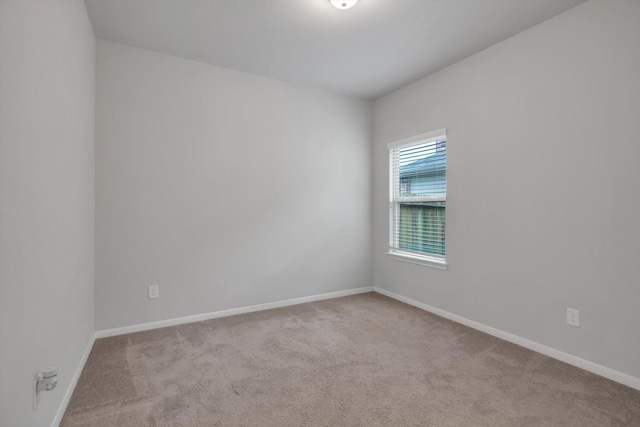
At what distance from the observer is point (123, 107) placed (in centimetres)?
301

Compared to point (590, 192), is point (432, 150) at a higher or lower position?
higher

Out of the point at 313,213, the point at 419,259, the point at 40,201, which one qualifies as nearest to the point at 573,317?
the point at 419,259

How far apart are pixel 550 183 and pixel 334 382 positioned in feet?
7.36

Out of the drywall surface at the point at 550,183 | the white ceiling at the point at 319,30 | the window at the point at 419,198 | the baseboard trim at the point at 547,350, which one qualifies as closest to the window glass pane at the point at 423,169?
the window at the point at 419,198

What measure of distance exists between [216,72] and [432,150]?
2494 millimetres

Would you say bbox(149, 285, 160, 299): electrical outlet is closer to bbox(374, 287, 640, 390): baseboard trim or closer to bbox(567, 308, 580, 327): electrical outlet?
bbox(374, 287, 640, 390): baseboard trim

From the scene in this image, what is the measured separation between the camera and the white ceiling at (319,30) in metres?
2.43

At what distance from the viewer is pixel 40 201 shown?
1492 millimetres

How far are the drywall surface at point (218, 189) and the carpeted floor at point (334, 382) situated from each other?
0.56 meters

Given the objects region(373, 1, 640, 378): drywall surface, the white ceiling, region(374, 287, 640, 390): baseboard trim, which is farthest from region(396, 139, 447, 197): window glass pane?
region(374, 287, 640, 390): baseboard trim

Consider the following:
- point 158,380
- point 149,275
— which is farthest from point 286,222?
point 158,380

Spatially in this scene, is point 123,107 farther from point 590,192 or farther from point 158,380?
point 590,192

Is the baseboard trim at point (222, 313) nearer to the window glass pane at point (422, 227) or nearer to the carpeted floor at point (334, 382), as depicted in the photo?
the carpeted floor at point (334, 382)

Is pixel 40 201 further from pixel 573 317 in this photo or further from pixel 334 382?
pixel 573 317
